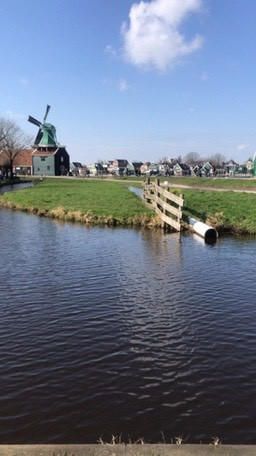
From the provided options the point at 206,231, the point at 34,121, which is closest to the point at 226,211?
the point at 206,231

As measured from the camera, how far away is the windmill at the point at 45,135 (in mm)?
131375

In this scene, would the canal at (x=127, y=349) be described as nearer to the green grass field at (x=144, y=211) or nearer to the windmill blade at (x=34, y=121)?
the green grass field at (x=144, y=211)

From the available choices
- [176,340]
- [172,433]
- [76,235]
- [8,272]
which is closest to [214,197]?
[76,235]

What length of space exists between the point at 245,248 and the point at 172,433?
1500 centimetres

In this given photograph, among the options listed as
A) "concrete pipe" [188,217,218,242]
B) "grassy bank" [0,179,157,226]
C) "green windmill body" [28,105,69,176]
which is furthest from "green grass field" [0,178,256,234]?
"green windmill body" [28,105,69,176]

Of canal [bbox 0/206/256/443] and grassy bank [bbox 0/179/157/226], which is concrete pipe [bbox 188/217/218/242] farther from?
canal [bbox 0/206/256/443]

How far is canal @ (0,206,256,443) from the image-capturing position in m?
6.49

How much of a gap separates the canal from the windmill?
117555 mm

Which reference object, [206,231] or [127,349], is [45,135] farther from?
[127,349]

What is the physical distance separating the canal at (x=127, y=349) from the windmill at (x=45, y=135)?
4628 inches

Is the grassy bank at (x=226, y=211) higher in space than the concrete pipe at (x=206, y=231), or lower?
higher

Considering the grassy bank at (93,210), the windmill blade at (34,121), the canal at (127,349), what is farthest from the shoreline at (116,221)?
the windmill blade at (34,121)

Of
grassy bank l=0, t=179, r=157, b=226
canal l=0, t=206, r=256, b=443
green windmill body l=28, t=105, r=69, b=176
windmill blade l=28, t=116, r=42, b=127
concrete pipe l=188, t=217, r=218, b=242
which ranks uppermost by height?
windmill blade l=28, t=116, r=42, b=127

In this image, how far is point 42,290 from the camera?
519 inches
